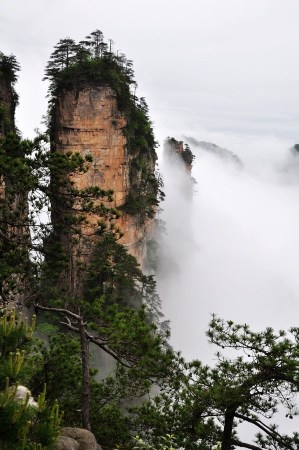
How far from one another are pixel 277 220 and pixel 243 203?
12730 mm

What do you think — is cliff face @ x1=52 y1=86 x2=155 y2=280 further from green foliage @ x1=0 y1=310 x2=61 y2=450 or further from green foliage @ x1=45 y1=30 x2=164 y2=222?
green foliage @ x1=0 y1=310 x2=61 y2=450

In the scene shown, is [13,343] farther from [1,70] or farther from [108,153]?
[108,153]

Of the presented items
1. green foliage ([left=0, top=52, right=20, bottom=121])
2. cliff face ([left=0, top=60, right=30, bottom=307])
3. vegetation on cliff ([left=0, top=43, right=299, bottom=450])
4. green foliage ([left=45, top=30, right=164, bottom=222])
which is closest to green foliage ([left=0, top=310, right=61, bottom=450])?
vegetation on cliff ([left=0, top=43, right=299, bottom=450])

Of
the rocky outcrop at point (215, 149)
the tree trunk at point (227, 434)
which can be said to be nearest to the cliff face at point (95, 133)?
the tree trunk at point (227, 434)

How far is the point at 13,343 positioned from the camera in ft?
15.7

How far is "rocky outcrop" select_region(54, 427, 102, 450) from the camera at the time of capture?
5703 mm

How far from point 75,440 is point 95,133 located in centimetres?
2484

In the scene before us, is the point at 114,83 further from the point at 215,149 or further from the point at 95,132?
the point at 215,149

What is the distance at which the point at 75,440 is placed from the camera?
604 centimetres

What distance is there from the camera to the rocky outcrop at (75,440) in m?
5.70

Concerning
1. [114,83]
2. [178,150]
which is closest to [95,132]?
[114,83]

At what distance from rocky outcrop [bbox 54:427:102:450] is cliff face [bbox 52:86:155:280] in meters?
21.8

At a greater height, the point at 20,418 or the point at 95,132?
the point at 95,132

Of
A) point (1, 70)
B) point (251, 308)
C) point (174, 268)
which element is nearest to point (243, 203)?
point (251, 308)
